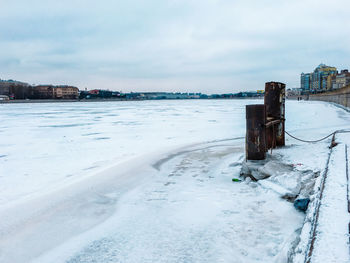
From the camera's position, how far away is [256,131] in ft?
19.5

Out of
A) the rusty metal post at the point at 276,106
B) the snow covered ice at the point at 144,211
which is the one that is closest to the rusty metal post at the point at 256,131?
the snow covered ice at the point at 144,211

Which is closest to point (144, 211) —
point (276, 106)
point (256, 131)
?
point (256, 131)

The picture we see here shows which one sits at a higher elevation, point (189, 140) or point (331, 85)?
point (331, 85)

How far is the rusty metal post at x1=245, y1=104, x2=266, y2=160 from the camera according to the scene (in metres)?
5.91

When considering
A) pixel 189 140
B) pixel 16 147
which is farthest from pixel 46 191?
pixel 189 140

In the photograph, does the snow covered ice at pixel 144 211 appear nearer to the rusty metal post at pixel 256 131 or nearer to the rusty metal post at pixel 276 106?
the rusty metal post at pixel 276 106

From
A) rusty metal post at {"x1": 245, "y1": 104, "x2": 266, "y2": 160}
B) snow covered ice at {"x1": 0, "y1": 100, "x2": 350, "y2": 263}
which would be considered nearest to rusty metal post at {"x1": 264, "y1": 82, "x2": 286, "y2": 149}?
snow covered ice at {"x1": 0, "y1": 100, "x2": 350, "y2": 263}

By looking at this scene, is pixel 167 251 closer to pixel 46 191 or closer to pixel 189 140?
pixel 46 191

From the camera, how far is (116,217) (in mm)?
4031

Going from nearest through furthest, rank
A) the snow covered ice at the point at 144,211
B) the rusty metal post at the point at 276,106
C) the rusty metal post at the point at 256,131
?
the snow covered ice at the point at 144,211 < the rusty metal post at the point at 256,131 < the rusty metal post at the point at 276,106

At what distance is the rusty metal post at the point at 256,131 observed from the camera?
5.91 meters

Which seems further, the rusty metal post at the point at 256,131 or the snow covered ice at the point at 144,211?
the rusty metal post at the point at 256,131

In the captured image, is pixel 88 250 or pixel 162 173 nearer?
pixel 88 250

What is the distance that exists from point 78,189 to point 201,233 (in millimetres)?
2849
